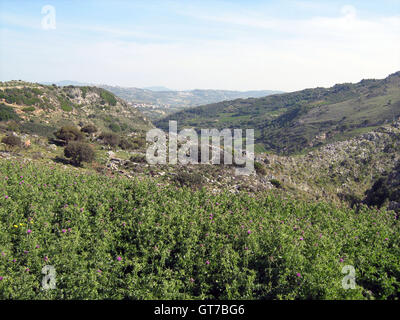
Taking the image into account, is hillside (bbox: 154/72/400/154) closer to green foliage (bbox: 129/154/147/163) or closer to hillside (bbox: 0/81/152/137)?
hillside (bbox: 0/81/152/137)

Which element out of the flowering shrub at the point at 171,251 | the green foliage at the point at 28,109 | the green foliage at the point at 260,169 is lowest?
the green foliage at the point at 260,169

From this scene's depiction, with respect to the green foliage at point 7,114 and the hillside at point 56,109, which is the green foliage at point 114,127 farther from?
the green foliage at point 7,114

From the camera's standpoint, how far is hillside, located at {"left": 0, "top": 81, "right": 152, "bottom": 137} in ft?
128

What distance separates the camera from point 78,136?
93.8 ft

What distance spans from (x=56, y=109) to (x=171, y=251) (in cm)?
5313

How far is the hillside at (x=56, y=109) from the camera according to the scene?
3909 centimetres

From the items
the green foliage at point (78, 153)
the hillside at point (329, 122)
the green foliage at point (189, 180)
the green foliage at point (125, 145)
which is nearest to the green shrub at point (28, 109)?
the green foliage at point (125, 145)

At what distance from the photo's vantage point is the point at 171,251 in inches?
299

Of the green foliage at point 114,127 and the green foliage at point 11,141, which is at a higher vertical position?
the green foliage at point 114,127

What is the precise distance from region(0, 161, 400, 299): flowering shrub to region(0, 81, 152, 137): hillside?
2859cm

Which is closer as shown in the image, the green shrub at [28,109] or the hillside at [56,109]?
the hillside at [56,109]

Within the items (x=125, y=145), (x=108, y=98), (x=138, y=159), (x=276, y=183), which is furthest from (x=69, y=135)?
(x=108, y=98)

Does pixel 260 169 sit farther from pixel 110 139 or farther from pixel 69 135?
pixel 69 135

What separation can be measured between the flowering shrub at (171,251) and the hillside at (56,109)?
2859 cm
